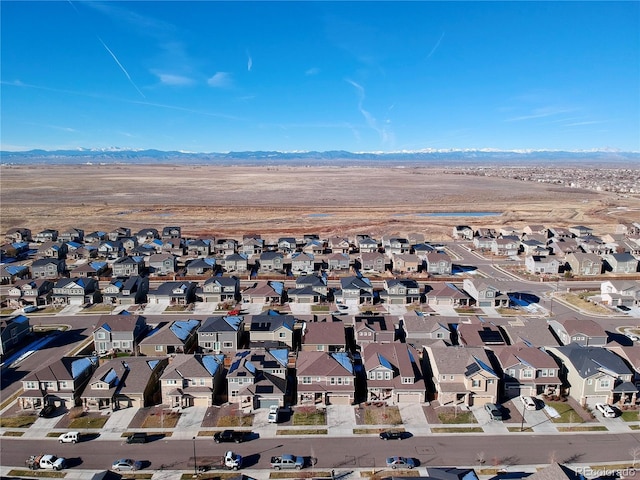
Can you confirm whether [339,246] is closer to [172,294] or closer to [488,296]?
[488,296]

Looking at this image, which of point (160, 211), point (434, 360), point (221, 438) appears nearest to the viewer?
point (221, 438)

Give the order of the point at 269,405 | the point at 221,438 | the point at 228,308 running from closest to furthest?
the point at 221,438 → the point at 269,405 → the point at 228,308

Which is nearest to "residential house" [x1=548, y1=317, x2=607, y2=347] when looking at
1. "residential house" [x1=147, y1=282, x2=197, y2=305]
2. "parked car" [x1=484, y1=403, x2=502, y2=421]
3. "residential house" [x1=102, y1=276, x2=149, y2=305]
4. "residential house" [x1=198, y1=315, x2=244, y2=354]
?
"parked car" [x1=484, y1=403, x2=502, y2=421]

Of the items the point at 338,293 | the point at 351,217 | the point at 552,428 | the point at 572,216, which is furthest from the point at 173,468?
the point at 572,216

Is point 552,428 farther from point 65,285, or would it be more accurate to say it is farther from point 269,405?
point 65,285

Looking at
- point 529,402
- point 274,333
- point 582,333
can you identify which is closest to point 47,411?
point 274,333

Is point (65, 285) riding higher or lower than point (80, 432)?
higher

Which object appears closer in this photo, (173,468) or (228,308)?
(173,468)
